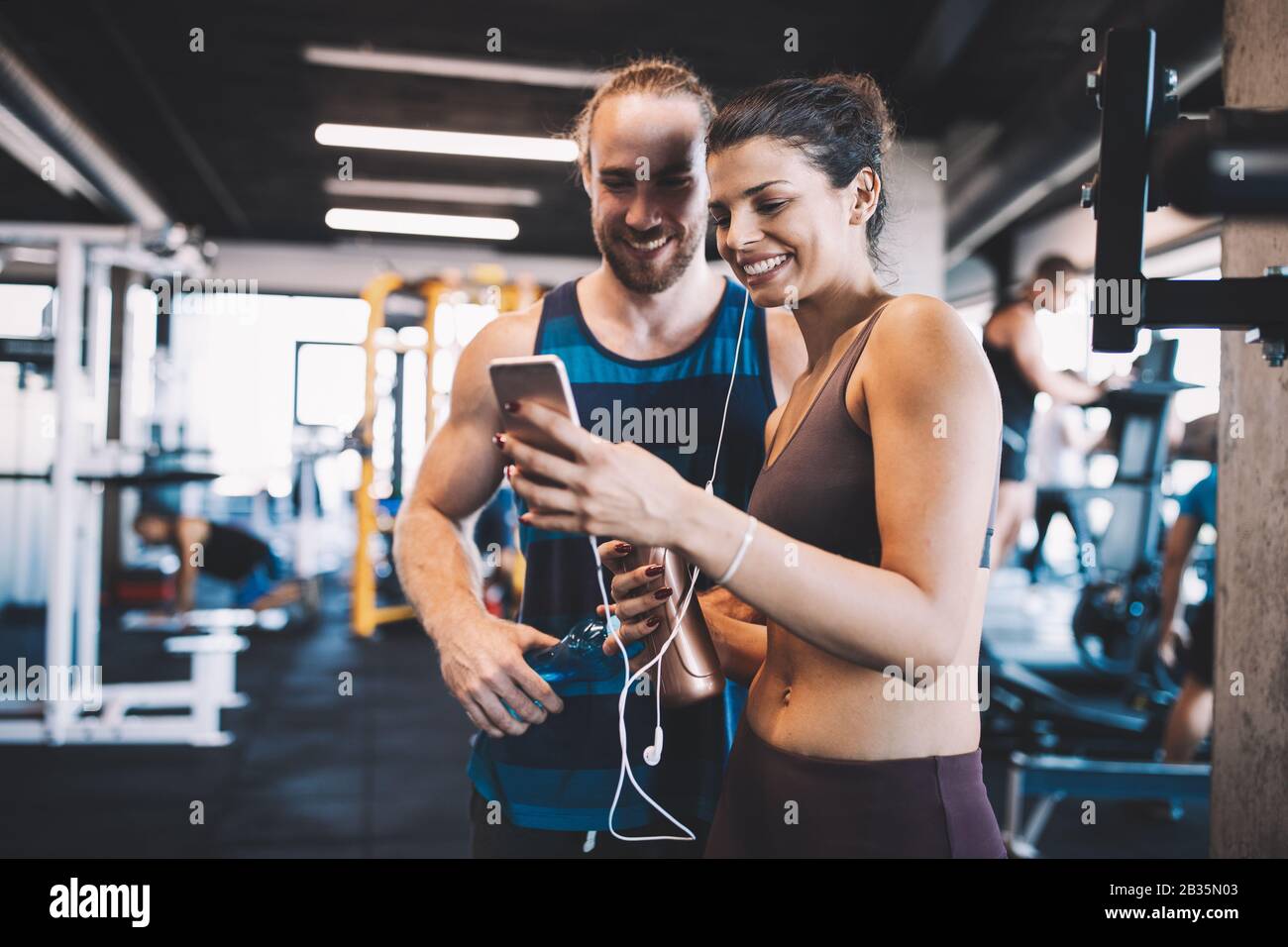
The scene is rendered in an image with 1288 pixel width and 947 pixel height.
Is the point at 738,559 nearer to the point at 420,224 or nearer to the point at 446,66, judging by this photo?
the point at 446,66

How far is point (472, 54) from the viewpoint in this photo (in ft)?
17.5

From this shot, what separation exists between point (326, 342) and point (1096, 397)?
7536 mm

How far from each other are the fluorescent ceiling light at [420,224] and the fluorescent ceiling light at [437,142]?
1.64 meters

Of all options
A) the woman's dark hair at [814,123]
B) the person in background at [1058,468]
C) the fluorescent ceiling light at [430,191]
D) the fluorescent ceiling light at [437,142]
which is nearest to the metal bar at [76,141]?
the fluorescent ceiling light at [437,142]

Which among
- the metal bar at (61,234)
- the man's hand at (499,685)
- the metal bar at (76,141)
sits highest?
the metal bar at (76,141)

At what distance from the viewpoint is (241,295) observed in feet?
30.9

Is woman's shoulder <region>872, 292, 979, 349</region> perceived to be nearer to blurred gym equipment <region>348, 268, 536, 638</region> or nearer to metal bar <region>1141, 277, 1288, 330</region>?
metal bar <region>1141, 277, 1288, 330</region>

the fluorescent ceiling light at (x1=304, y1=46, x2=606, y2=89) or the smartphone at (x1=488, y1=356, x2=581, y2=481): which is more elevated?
the fluorescent ceiling light at (x1=304, y1=46, x2=606, y2=89)

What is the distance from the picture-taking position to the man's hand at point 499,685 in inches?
46.4

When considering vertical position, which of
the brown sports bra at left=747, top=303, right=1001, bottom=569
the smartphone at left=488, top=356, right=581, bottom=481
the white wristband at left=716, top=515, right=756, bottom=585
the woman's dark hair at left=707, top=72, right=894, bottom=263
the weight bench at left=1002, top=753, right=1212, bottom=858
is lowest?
the weight bench at left=1002, top=753, right=1212, bottom=858

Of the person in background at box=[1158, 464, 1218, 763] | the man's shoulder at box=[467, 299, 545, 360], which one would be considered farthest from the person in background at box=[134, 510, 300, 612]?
the person in background at box=[1158, 464, 1218, 763]

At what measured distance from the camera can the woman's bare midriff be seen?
1.00 meters

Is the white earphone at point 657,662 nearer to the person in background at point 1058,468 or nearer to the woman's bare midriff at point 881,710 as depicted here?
the woman's bare midriff at point 881,710

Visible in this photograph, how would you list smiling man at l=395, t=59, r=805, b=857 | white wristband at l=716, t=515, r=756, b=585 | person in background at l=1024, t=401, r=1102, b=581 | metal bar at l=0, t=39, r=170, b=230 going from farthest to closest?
person in background at l=1024, t=401, r=1102, b=581
metal bar at l=0, t=39, r=170, b=230
smiling man at l=395, t=59, r=805, b=857
white wristband at l=716, t=515, r=756, b=585
